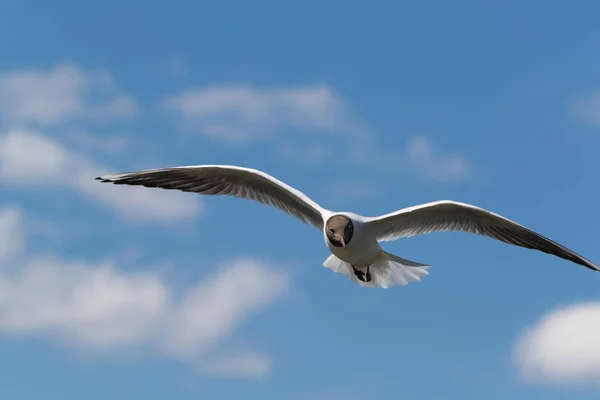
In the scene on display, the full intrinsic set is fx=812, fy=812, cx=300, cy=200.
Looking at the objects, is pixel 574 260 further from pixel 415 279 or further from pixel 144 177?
pixel 144 177

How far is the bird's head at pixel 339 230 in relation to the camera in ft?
34.4

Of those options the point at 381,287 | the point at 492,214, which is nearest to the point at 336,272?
the point at 381,287

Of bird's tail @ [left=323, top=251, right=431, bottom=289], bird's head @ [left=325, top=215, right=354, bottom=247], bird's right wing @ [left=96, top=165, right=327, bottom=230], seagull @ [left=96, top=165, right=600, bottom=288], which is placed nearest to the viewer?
bird's head @ [left=325, top=215, right=354, bottom=247]

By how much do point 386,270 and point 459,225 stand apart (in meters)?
1.25

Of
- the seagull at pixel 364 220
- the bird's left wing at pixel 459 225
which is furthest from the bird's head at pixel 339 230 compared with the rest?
the bird's left wing at pixel 459 225

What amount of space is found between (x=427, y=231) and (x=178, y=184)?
3.64 metres

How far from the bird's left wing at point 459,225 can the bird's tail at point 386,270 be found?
0.40m

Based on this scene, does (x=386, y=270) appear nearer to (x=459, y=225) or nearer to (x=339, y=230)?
(x=459, y=225)

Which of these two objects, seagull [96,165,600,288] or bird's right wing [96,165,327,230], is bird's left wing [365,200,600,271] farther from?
bird's right wing [96,165,327,230]

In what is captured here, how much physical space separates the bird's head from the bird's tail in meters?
1.26

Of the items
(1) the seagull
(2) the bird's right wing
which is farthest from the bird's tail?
(2) the bird's right wing

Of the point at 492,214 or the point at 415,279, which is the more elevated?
the point at 492,214

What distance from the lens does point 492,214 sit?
11250mm

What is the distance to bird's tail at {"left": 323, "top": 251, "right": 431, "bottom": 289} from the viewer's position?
1177 cm
